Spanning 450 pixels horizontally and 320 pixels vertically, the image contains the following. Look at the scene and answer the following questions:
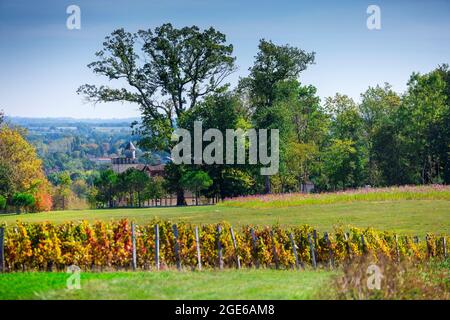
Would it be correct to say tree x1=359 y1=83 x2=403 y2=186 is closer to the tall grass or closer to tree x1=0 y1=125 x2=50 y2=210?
the tall grass

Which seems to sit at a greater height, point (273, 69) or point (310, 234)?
point (273, 69)

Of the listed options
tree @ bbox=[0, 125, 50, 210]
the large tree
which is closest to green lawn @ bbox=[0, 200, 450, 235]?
tree @ bbox=[0, 125, 50, 210]

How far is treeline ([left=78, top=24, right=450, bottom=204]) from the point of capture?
6906 centimetres

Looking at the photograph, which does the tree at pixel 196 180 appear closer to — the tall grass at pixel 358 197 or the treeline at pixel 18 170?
the tall grass at pixel 358 197

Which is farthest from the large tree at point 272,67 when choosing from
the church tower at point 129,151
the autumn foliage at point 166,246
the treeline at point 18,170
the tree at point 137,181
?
the church tower at point 129,151

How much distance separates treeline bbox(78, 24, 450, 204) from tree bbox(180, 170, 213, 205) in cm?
135

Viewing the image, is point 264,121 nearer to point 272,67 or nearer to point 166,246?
point 272,67

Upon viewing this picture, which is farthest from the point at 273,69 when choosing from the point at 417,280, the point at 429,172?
the point at 417,280

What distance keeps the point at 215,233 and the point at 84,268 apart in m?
4.93

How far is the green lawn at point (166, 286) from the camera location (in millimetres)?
15648

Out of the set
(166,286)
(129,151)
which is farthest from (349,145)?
(129,151)

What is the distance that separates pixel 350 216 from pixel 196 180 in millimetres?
25059
